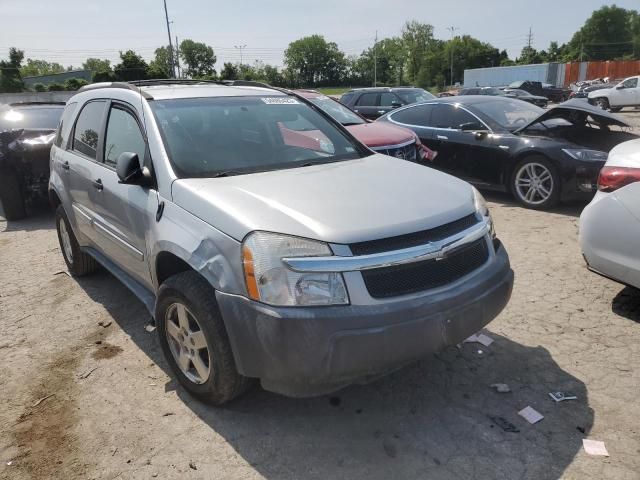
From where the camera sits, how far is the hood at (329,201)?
2.46m

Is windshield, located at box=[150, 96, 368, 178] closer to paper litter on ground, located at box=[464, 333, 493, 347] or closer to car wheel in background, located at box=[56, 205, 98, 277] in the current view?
paper litter on ground, located at box=[464, 333, 493, 347]

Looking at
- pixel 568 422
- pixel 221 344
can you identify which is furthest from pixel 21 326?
pixel 568 422

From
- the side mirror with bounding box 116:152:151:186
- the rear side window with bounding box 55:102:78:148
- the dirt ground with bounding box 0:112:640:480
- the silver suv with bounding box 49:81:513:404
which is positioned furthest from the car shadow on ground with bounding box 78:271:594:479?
the rear side window with bounding box 55:102:78:148

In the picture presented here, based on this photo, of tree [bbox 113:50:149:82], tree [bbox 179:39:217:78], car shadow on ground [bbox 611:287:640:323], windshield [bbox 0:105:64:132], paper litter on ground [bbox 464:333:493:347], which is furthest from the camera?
tree [bbox 179:39:217:78]

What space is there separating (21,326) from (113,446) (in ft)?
6.85

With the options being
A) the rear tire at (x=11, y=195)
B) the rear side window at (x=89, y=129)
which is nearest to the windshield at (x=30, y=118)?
the rear tire at (x=11, y=195)

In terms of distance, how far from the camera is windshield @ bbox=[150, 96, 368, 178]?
3223mm

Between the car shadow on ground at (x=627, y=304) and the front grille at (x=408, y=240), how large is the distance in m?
1.98

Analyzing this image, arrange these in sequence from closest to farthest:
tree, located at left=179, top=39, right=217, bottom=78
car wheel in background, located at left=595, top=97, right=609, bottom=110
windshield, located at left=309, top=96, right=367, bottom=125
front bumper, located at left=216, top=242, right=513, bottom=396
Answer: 1. front bumper, located at left=216, top=242, right=513, bottom=396
2. windshield, located at left=309, top=96, right=367, bottom=125
3. car wheel in background, located at left=595, top=97, right=609, bottom=110
4. tree, located at left=179, top=39, right=217, bottom=78

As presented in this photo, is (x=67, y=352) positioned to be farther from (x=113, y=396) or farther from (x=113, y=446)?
(x=113, y=446)

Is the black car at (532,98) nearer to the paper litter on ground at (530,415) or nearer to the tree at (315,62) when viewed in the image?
the paper litter on ground at (530,415)

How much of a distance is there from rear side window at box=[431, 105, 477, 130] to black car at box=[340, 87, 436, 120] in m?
4.32

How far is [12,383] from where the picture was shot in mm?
3410

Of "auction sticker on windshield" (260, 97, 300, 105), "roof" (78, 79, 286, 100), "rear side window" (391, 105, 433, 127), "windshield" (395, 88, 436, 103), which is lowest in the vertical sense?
"rear side window" (391, 105, 433, 127)
